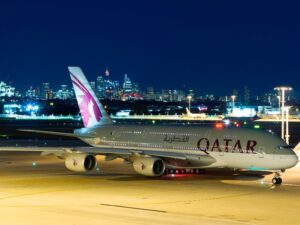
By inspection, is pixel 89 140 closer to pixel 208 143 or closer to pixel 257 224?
pixel 208 143

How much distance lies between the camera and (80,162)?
35.2 metres

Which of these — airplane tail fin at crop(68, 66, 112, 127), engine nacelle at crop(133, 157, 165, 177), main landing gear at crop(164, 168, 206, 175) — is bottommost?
main landing gear at crop(164, 168, 206, 175)

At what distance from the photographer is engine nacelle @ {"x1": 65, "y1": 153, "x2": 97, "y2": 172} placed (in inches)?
1388

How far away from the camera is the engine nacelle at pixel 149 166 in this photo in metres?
34.4

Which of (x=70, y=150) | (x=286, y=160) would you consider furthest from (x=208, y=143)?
(x=70, y=150)

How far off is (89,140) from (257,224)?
887 inches

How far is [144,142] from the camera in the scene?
39.5 m

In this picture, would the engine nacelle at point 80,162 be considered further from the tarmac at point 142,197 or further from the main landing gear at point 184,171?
the main landing gear at point 184,171

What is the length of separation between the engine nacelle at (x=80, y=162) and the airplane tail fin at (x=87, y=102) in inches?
328

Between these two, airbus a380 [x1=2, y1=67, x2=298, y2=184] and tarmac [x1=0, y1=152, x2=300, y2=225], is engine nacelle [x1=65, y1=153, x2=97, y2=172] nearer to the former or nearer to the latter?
airbus a380 [x1=2, y1=67, x2=298, y2=184]

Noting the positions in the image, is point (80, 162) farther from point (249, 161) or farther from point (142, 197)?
point (249, 161)

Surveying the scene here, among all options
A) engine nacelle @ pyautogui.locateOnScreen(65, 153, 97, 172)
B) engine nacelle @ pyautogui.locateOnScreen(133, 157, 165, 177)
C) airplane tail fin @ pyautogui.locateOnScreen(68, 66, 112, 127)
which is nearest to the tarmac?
engine nacelle @ pyautogui.locateOnScreen(133, 157, 165, 177)

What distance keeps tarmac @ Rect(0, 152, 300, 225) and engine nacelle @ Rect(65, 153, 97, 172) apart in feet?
2.35

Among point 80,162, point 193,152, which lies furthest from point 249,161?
point 80,162
